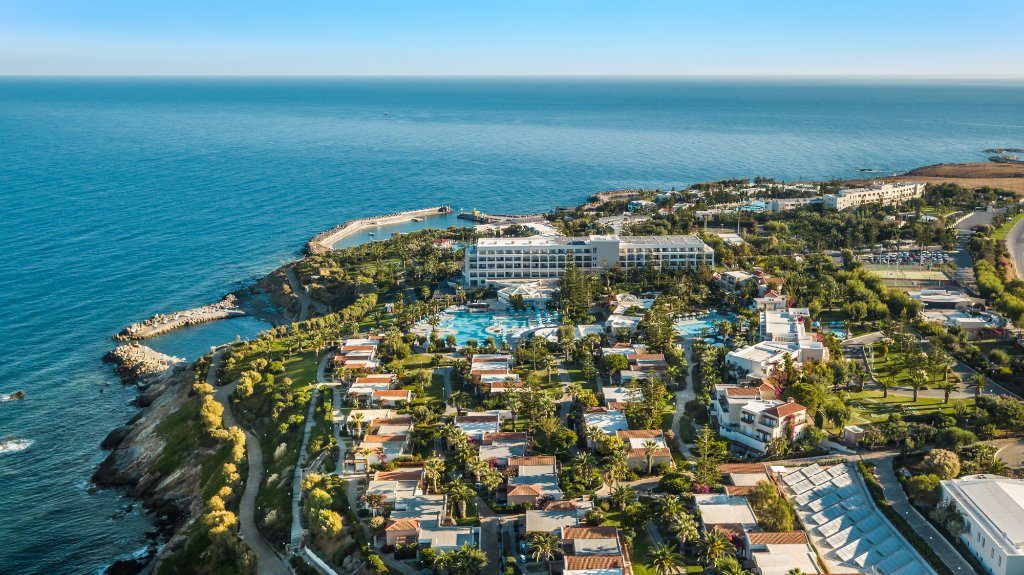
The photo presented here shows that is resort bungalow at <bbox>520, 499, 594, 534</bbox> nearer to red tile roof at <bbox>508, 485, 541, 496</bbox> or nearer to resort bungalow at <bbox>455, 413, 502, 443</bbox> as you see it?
red tile roof at <bbox>508, 485, 541, 496</bbox>

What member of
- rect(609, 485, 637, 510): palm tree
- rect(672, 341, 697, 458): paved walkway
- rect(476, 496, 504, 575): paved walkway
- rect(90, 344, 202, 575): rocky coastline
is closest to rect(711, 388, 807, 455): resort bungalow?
rect(672, 341, 697, 458): paved walkway

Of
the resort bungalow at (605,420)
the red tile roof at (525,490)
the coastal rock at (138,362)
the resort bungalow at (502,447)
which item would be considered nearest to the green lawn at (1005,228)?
the resort bungalow at (605,420)

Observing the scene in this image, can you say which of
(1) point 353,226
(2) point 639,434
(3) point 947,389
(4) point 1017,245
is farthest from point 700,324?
(1) point 353,226

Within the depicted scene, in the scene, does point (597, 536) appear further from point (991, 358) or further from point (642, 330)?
point (991, 358)

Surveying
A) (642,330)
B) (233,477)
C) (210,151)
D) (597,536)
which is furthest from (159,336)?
(210,151)

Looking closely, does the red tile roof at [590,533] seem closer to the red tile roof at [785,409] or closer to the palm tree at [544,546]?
the palm tree at [544,546]
